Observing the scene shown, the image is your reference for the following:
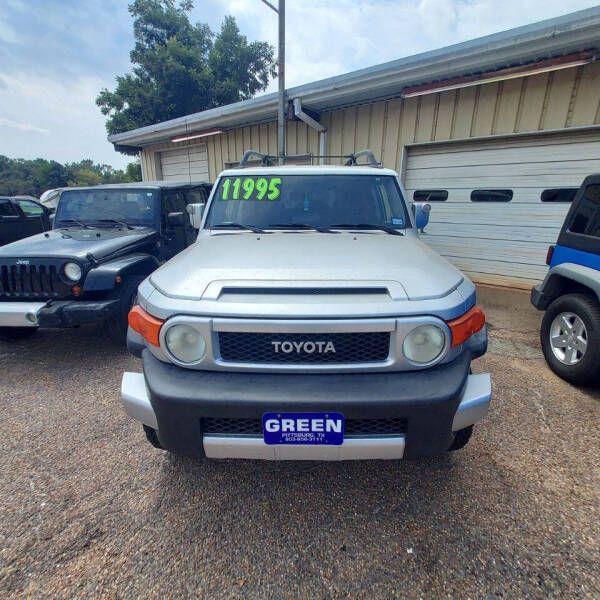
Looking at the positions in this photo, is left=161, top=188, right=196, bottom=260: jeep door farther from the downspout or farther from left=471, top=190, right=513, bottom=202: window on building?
left=471, top=190, right=513, bottom=202: window on building

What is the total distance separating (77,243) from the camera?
3604 mm

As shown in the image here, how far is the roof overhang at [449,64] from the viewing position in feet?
13.3

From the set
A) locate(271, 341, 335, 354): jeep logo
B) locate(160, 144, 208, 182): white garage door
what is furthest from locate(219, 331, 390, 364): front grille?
locate(160, 144, 208, 182): white garage door

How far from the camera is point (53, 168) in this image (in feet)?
178

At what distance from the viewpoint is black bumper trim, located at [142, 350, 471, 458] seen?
143 cm

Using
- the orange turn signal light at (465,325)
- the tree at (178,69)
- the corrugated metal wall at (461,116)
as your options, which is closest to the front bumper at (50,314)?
the orange turn signal light at (465,325)

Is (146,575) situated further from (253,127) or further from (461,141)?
(253,127)

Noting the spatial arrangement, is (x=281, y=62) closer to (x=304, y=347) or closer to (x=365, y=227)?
(x=365, y=227)

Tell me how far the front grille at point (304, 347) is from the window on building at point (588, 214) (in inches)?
108

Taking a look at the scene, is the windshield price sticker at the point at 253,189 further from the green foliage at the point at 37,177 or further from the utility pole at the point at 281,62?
the green foliage at the point at 37,177

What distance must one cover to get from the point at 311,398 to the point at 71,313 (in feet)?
9.13

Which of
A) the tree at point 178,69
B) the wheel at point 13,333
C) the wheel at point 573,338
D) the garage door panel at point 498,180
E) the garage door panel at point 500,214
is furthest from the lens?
the tree at point 178,69

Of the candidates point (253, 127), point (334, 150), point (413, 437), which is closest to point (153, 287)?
point (413, 437)

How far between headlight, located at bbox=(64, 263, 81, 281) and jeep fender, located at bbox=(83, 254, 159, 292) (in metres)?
0.09
